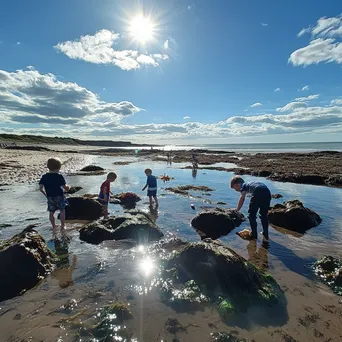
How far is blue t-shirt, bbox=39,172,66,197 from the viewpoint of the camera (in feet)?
26.9

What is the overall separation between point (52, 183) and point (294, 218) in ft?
27.9

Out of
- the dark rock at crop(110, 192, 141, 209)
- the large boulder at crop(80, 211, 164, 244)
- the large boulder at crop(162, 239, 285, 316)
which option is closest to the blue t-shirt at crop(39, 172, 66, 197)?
the large boulder at crop(80, 211, 164, 244)

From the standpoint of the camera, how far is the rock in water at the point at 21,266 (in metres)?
4.91

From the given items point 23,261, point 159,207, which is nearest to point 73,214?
point 159,207

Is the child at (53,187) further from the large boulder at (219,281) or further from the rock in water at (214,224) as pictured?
the rock in water at (214,224)

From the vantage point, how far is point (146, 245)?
24.7 feet

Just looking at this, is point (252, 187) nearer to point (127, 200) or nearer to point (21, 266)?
point (21, 266)

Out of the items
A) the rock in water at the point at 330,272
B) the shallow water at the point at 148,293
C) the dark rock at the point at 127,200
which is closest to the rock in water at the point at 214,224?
the shallow water at the point at 148,293

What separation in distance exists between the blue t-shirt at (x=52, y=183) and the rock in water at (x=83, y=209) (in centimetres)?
245

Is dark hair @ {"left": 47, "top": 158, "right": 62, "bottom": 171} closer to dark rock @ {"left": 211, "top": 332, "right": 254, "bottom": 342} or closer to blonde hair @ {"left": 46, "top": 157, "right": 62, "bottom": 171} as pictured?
blonde hair @ {"left": 46, "top": 157, "right": 62, "bottom": 171}

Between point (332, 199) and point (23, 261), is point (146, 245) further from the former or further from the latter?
point (332, 199)

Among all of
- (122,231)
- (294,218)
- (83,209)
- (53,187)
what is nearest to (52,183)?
(53,187)

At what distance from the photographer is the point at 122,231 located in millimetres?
8031

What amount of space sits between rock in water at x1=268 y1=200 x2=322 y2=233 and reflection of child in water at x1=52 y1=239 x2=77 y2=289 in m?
7.48
